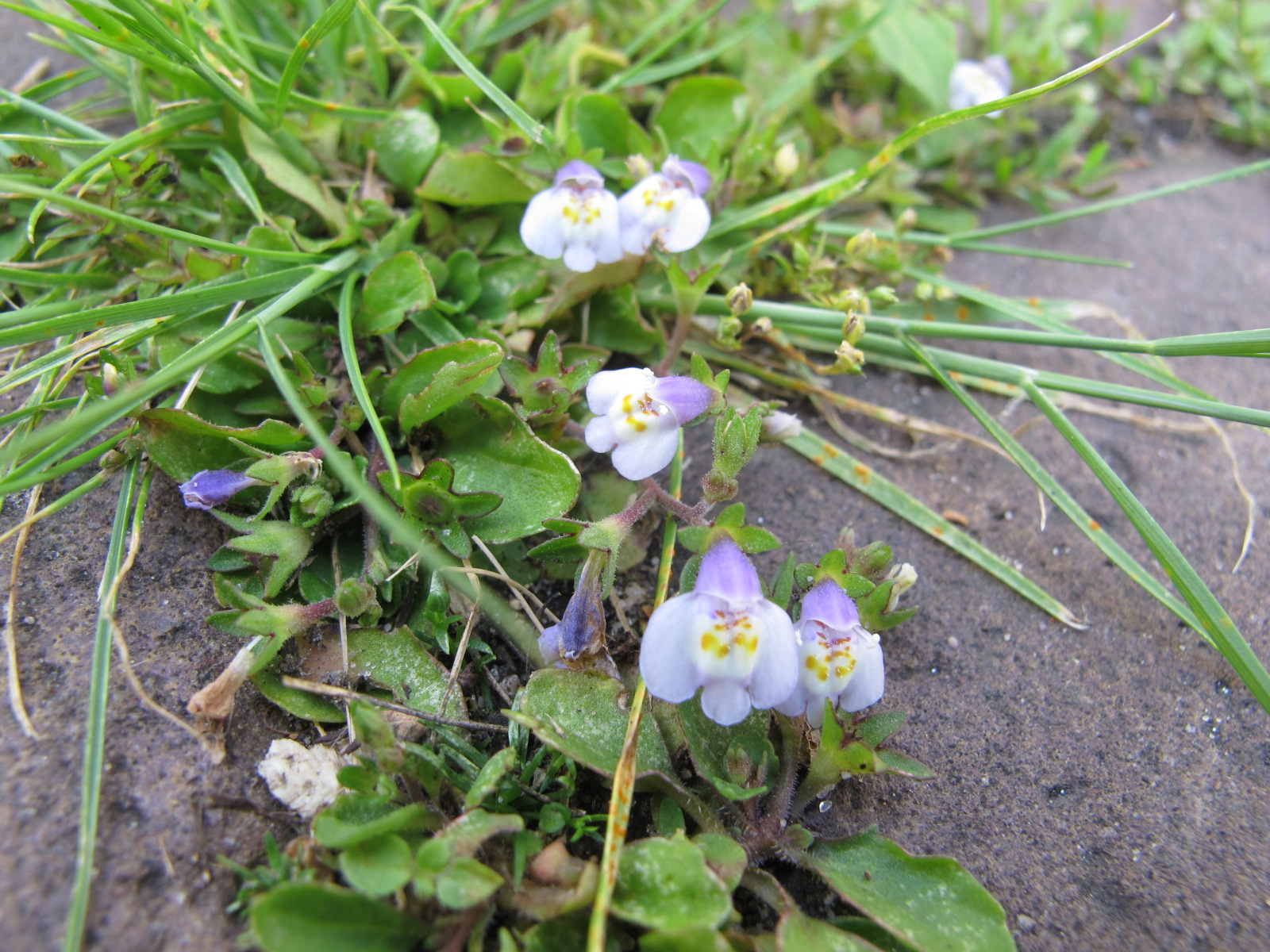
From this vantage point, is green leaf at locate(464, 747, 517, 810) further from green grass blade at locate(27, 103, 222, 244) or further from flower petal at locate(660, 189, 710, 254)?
green grass blade at locate(27, 103, 222, 244)

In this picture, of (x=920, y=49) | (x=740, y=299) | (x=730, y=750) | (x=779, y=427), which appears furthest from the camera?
(x=920, y=49)

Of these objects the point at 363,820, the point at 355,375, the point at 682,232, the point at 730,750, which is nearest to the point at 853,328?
the point at 682,232

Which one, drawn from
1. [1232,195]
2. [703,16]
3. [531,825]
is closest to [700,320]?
[703,16]

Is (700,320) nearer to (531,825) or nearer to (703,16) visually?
(703,16)

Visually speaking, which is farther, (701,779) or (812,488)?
(812,488)

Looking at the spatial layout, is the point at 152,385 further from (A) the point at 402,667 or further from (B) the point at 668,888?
(B) the point at 668,888

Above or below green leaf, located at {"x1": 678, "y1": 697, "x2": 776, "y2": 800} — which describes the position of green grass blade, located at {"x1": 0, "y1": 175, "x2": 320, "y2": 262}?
above

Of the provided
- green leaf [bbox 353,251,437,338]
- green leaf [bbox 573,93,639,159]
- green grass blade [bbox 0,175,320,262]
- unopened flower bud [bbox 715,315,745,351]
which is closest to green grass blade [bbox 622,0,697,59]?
green leaf [bbox 573,93,639,159]
